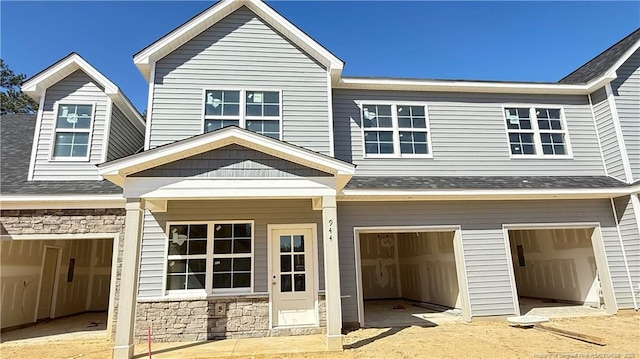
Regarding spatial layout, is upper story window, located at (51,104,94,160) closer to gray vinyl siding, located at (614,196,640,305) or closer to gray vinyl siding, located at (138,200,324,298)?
gray vinyl siding, located at (138,200,324,298)

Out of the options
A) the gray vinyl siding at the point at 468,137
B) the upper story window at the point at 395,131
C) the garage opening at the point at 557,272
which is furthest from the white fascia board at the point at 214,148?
the garage opening at the point at 557,272

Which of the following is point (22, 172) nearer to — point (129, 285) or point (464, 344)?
point (129, 285)

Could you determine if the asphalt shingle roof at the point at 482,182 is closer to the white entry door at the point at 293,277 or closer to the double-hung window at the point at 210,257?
the white entry door at the point at 293,277

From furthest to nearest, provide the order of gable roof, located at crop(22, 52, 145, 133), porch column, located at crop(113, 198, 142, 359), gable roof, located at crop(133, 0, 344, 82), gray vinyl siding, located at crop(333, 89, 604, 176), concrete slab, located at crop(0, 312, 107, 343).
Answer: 1. gray vinyl siding, located at crop(333, 89, 604, 176)
2. gable roof, located at crop(22, 52, 145, 133)
3. gable roof, located at crop(133, 0, 344, 82)
4. concrete slab, located at crop(0, 312, 107, 343)
5. porch column, located at crop(113, 198, 142, 359)

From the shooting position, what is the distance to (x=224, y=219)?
785cm

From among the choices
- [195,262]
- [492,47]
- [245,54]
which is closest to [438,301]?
[195,262]

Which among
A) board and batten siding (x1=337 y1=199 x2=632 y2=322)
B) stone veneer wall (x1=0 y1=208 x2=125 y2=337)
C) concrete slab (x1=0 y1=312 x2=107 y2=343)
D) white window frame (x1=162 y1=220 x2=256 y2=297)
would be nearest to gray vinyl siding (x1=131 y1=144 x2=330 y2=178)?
white window frame (x1=162 y1=220 x2=256 y2=297)

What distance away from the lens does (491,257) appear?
28.2 ft

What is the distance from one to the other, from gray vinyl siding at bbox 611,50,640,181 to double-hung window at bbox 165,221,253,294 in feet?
32.7

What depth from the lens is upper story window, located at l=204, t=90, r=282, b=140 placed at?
829 centimetres

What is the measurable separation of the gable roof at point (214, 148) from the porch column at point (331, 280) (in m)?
0.67

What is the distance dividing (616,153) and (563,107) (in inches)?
70.1

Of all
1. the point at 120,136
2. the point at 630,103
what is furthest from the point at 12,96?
the point at 630,103

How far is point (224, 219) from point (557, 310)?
29.6 ft
